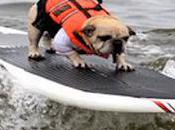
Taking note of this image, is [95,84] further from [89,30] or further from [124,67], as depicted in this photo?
[124,67]

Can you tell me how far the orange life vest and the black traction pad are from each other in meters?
0.26

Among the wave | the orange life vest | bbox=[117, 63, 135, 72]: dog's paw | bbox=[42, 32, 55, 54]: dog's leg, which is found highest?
the orange life vest

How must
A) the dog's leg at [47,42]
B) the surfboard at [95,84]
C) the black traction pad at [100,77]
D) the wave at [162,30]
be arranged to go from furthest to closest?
the wave at [162,30]
the dog's leg at [47,42]
the black traction pad at [100,77]
the surfboard at [95,84]

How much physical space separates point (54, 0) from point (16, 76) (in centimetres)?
92

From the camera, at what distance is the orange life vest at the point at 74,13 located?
5445mm

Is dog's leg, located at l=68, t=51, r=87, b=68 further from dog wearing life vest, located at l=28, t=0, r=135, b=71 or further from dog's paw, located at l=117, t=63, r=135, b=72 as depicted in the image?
dog's paw, located at l=117, t=63, r=135, b=72

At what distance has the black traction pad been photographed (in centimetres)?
495

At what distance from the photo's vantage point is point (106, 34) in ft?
16.7

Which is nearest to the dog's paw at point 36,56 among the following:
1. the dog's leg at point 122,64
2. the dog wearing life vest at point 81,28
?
the dog wearing life vest at point 81,28

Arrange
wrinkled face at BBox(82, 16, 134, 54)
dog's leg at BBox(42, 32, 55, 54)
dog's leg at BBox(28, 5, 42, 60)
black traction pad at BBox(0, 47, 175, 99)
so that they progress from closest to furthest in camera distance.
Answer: black traction pad at BBox(0, 47, 175, 99) → wrinkled face at BBox(82, 16, 134, 54) → dog's leg at BBox(28, 5, 42, 60) → dog's leg at BBox(42, 32, 55, 54)

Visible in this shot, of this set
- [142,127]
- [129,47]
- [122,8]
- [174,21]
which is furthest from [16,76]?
[122,8]

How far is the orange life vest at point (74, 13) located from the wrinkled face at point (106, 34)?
0.53 feet

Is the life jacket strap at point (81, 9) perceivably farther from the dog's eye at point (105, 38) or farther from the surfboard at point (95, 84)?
the surfboard at point (95, 84)

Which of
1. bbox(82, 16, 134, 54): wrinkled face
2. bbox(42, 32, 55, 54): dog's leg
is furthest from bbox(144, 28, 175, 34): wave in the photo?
bbox(82, 16, 134, 54): wrinkled face
